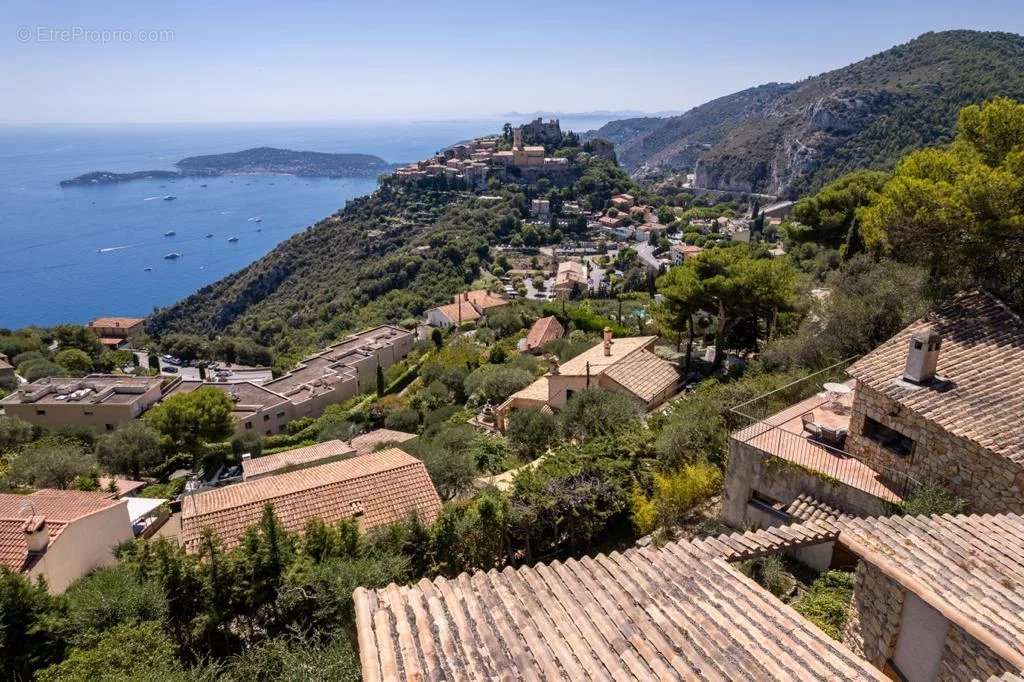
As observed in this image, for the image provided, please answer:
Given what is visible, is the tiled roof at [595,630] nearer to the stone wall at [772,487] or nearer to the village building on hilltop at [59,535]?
the stone wall at [772,487]

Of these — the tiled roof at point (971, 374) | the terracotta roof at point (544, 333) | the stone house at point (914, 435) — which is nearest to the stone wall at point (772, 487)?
the stone house at point (914, 435)

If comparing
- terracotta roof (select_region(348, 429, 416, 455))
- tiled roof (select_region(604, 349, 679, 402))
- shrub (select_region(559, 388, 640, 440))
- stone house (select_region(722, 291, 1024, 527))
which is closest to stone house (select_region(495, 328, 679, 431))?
tiled roof (select_region(604, 349, 679, 402))

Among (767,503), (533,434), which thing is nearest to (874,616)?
(767,503)

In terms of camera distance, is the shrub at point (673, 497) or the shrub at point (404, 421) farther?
the shrub at point (404, 421)

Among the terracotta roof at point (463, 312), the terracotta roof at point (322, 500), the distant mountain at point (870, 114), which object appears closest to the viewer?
the terracotta roof at point (322, 500)

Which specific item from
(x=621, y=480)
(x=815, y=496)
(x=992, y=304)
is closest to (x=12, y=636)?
(x=621, y=480)

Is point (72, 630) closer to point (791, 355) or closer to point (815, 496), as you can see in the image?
point (815, 496)

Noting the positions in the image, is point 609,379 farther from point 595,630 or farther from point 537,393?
point 595,630
